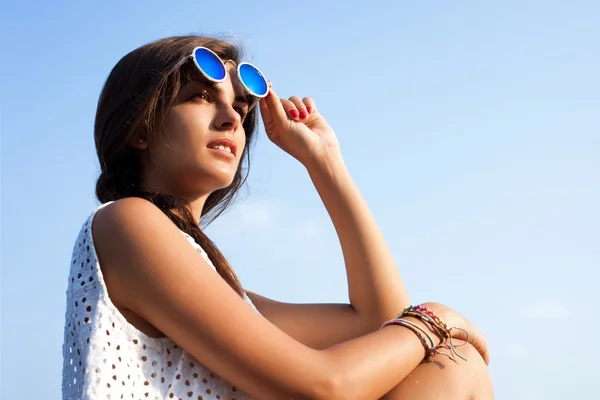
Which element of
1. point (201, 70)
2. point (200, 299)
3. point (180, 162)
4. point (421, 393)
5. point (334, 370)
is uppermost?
point (201, 70)

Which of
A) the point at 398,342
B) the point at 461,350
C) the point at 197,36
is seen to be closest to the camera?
the point at 398,342

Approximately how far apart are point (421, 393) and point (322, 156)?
1.52m

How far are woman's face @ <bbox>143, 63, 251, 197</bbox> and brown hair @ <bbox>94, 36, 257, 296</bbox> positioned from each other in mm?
55

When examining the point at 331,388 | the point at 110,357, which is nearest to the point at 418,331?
the point at 331,388

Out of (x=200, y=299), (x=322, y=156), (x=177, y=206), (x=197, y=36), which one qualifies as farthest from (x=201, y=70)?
(x=200, y=299)

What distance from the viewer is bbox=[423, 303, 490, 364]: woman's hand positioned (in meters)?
3.17

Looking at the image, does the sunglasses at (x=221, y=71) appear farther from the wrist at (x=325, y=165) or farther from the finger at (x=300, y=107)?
→ the wrist at (x=325, y=165)

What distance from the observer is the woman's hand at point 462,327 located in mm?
3166

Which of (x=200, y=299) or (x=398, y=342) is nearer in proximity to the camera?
(x=200, y=299)

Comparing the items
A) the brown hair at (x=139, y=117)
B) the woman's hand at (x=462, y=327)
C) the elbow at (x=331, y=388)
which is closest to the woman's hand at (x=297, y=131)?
the brown hair at (x=139, y=117)

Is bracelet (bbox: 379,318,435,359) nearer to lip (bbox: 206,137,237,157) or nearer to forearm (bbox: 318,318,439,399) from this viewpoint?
forearm (bbox: 318,318,439,399)

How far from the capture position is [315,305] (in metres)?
3.88

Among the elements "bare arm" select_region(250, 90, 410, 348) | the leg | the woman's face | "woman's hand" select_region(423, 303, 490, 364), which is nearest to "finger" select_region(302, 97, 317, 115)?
"bare arm" select_region(250, 90, 410, 348)

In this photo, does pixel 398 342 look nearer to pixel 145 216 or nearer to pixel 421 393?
pixel 421 393
